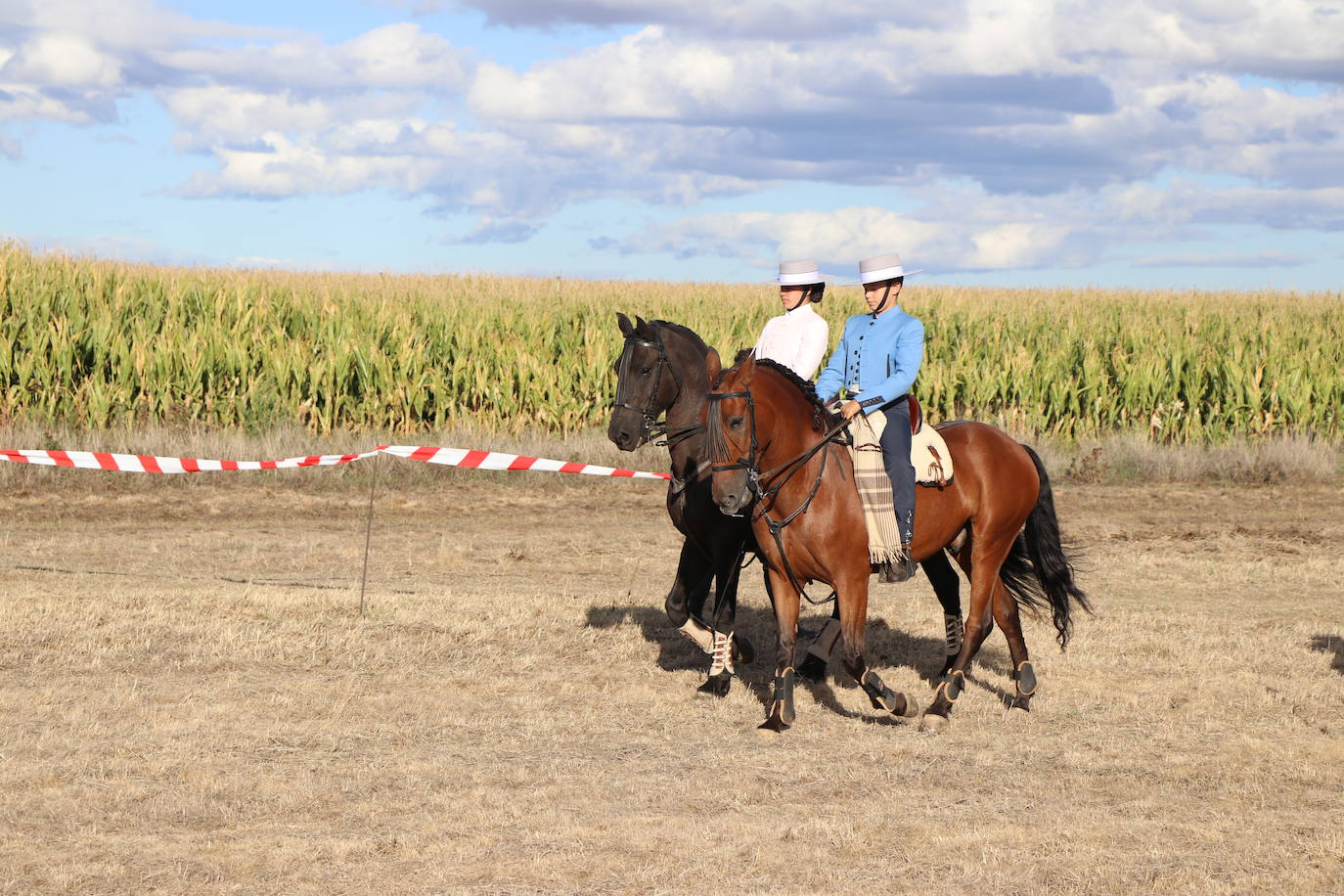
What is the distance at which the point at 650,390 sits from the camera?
8.06 metres

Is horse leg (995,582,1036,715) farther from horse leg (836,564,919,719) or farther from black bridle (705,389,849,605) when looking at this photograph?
black bridle (705,389,849,605)

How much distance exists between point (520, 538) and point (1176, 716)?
8.13 metres

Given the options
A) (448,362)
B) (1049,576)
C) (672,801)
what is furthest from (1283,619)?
(448,362)

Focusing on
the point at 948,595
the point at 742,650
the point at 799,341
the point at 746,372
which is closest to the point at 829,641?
the point at 948,595

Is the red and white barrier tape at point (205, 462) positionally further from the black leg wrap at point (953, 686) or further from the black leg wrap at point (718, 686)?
the black leg wrap at point (953, 686)

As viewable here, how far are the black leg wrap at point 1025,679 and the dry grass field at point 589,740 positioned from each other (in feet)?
0.52

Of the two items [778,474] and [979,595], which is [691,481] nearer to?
[778,474]

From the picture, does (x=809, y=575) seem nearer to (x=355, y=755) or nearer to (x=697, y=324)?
(x=355, y=755)

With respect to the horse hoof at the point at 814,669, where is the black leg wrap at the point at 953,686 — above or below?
above

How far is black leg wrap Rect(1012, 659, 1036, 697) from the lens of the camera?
28.1 feet

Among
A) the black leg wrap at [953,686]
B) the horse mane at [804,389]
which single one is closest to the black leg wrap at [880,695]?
the black leg wrap at [953,686]

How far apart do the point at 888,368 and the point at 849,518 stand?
0.93m

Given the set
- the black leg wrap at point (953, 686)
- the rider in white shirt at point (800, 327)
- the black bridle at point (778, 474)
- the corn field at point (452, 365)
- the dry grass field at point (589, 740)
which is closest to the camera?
the dry grass field at point (589, 740)

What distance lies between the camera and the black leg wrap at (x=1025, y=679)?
8.58m
